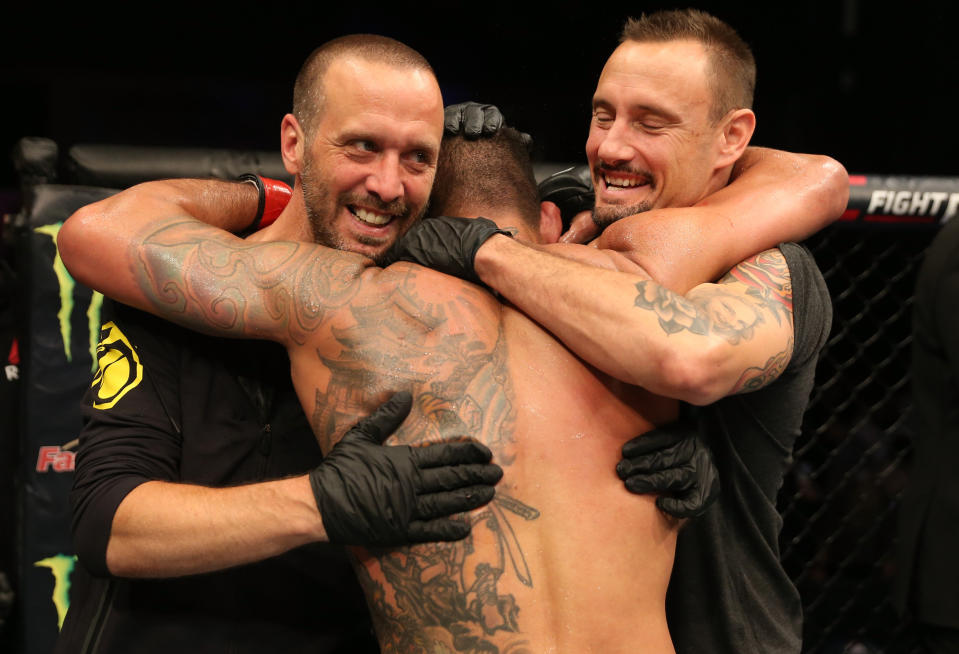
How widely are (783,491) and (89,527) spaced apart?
85.7 inches

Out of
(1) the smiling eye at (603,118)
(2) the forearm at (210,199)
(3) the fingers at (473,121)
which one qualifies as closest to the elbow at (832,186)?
(1) the smiling eye at (603,118)

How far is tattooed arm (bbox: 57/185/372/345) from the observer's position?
123 cm

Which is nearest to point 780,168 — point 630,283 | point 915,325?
point 915,325

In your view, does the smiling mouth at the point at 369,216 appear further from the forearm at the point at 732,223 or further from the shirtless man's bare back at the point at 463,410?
the forearm at the point at 732,223

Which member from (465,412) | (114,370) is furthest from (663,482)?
(114,370)

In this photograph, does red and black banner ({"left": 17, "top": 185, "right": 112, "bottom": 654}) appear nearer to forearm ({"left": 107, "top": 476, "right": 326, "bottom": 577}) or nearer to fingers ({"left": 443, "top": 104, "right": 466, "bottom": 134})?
forearm ({"left": 107, "top": 476, "right": 326, "bottom": 577})

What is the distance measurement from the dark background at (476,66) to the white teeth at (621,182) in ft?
5.86

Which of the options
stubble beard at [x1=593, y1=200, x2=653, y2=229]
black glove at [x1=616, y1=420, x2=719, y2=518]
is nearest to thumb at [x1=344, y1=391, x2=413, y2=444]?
black glove at [x1=616, y1=420, x2=719, y2=518]

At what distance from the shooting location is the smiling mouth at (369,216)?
1.46m

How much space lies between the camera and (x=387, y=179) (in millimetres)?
1412

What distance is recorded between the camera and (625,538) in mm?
1229

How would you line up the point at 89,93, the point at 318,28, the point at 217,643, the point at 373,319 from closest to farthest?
the point at 373,319 → the point at 217,643 → the point at 89,93 → the point at 318,28

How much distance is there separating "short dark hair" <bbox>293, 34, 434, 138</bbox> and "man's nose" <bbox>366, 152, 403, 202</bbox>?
15 cm

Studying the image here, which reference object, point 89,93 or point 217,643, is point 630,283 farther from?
point 89,93
